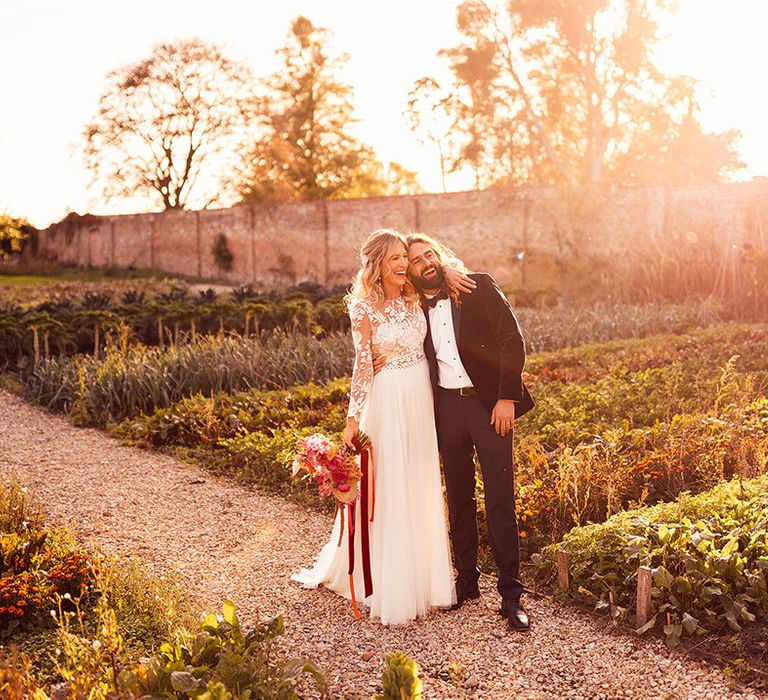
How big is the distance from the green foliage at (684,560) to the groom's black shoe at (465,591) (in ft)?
1.38

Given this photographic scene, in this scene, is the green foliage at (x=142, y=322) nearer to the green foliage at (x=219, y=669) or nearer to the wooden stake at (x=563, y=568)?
the wooden stake at (x=563, y=568)

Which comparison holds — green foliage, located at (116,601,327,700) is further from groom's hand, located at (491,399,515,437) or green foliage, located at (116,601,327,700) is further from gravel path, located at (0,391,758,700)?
groom's hand, located at (491,399,515,437)

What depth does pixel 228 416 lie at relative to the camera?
8.14 m

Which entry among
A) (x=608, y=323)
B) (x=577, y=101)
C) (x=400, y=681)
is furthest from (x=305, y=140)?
(x=400, y=681)

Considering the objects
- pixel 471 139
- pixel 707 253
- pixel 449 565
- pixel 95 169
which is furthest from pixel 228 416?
pixel 95 169

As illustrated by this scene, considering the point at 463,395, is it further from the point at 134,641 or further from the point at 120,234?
the point at 120,234

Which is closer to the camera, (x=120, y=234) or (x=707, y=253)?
(x=707, y=253)

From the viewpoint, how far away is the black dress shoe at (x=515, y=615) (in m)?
3.91

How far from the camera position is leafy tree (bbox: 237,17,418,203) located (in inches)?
1361

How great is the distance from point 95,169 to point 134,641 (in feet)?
117

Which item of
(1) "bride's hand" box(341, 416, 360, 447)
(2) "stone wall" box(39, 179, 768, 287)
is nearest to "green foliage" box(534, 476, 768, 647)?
(1) "bride's hand" box(341, 416, 360, 447)

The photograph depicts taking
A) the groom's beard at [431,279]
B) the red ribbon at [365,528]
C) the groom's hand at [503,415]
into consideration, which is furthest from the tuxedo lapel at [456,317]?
the red ribbon at [365,528]

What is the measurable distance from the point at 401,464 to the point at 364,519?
0.32m

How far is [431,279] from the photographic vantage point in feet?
13.3
